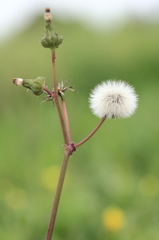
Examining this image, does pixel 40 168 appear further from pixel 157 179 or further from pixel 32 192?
pixel 157 179

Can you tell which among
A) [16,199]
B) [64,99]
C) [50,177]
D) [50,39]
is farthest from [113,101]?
[50,177]

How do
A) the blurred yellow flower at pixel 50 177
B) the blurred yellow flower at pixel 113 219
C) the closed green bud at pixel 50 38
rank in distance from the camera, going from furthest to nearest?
1. the blurred yellow flower at pixel 50 177
2. the blurred yellow flower at pixel 113 219
3. the closed green bud at pixel 50 38

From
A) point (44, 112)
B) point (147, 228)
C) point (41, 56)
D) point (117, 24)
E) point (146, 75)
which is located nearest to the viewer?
point (147, 228)

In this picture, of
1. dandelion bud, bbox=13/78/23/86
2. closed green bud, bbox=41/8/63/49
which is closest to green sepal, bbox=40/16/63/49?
closed green bud, bbox=41/8/63/49

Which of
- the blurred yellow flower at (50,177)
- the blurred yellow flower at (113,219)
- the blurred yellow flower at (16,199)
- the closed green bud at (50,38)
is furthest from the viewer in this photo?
the blurred yellow flower at (50,177)

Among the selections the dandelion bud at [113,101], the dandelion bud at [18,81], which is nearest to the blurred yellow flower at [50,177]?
the dandelion bud at [113,101]

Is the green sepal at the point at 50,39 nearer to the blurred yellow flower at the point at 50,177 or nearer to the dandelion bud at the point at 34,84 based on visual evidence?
the dandelion bud at the point at 34,84

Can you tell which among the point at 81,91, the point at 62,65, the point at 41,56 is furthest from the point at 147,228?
the point at 41,56
